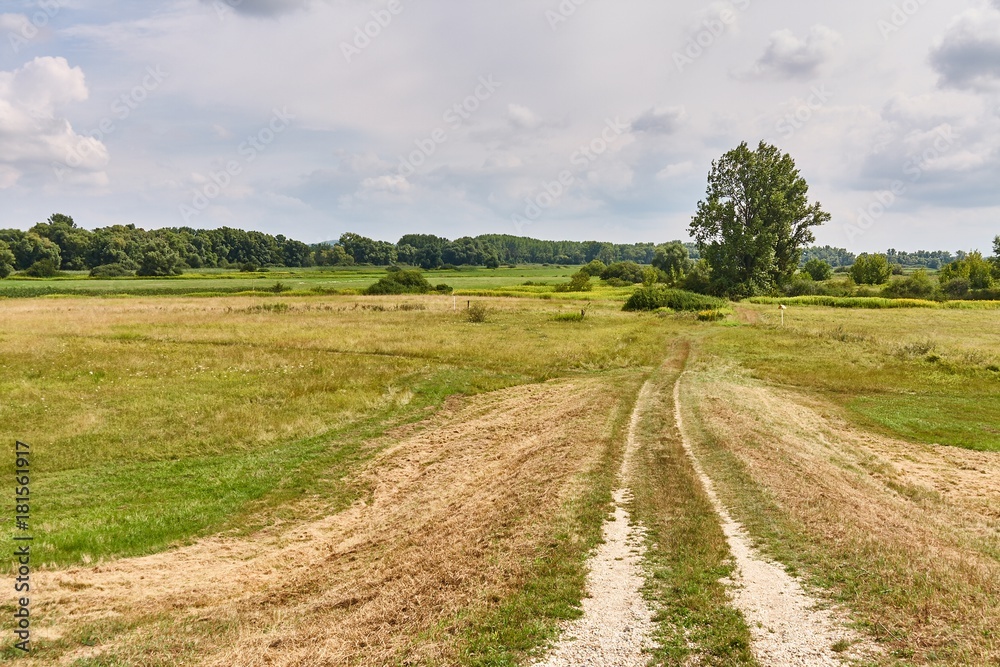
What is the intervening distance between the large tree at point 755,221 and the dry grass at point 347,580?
264ft

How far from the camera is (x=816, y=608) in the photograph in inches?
287

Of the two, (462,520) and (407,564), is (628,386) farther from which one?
(407,564)

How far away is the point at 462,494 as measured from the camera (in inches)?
529

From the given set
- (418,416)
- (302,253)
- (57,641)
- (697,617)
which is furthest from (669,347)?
(302,253)

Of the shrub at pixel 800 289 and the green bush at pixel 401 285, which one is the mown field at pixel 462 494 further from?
the shrub at pixel 800 289

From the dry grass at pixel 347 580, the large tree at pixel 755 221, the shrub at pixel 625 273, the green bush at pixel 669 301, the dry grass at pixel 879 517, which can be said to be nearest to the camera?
the dry grass at pixel 879 517

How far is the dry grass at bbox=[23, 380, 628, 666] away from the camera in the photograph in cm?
727

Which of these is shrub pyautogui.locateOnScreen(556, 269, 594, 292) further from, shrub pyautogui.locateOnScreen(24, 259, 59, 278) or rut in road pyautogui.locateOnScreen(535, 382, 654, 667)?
shrub pyautogui.locateOnScreen(24, 259, 59, 278)

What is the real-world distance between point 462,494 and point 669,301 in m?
56.9

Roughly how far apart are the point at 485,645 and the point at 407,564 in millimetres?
3054

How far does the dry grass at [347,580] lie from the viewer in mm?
7266

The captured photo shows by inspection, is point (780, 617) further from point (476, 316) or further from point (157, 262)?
point (157, 262)

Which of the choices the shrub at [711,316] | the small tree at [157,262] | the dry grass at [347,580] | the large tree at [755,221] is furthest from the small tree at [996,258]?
the small tree at [157,262]

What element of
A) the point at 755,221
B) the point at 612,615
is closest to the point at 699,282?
the point at 755,221
